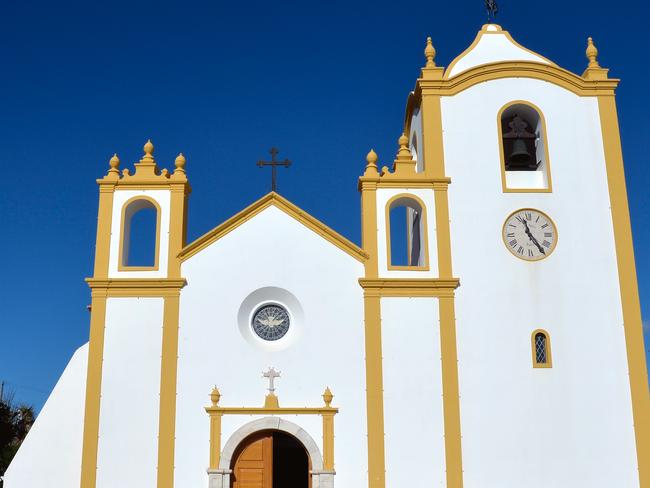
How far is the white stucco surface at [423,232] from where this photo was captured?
1673 cm

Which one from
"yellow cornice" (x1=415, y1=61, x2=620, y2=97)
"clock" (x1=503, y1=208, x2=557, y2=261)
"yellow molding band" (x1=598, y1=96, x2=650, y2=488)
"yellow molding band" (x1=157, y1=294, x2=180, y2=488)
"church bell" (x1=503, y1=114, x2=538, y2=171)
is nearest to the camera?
"yellow molding band" (x1=157, y1=294, x2=180, y2=488)

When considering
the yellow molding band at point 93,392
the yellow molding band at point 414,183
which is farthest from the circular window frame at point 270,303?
the yellow molding band at point 414,183

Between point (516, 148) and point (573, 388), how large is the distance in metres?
5.18

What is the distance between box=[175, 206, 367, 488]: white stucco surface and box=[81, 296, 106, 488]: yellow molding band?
1490 mm

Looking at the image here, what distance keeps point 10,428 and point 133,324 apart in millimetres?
13157

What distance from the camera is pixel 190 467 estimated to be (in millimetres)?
15438

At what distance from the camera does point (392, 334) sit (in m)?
16.3

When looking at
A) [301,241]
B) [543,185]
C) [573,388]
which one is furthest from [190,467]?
[543,185]

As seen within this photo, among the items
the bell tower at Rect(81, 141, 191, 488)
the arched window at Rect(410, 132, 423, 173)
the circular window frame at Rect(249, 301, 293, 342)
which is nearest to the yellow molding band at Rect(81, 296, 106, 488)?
the bell tower at Rect(81, 141, 191, 488)

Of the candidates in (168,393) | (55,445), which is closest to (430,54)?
(168,393)

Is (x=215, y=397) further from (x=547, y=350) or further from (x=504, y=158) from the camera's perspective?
(x=504, y=158)

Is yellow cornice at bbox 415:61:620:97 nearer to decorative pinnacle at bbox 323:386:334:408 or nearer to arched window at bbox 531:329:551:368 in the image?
arched window at bbox 531:329:551:368

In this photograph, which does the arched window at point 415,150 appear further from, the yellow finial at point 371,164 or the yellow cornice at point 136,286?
the yellow cornice at point 136,286

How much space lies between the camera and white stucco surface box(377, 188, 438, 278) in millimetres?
16734
